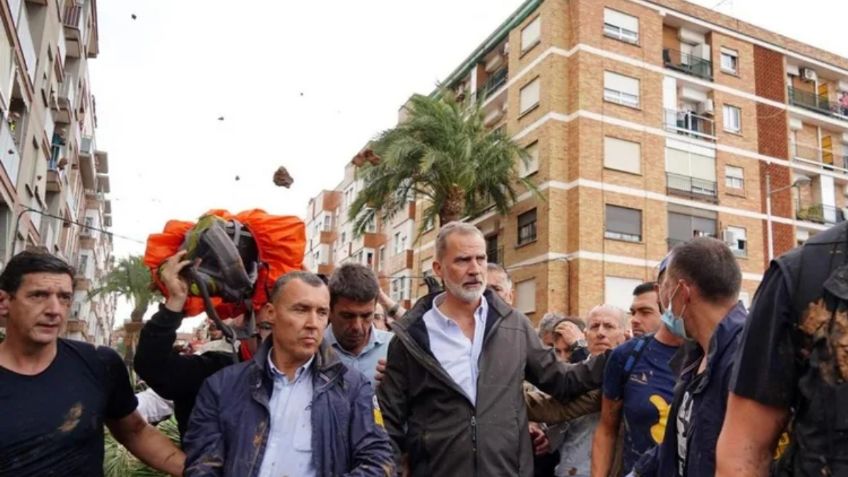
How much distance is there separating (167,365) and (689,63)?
28.8 m

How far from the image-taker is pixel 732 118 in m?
28.7

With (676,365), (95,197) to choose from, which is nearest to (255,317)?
(676,365)

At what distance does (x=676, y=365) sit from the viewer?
3.12 meters

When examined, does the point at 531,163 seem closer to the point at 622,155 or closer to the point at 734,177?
the point at 622,155

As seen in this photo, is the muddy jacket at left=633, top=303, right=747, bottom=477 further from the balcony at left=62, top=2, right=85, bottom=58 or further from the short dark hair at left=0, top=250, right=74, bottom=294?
the balcony at left=62, top=2, right=85, bottom=58

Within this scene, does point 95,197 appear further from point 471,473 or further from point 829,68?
point 471,473

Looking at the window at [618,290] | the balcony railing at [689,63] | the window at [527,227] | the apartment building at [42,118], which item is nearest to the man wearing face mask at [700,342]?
the apartment building at [42,118]

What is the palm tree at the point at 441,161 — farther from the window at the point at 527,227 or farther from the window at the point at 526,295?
the window at the point at 526,295

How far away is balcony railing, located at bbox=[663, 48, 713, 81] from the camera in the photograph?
2795cm

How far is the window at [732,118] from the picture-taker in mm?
28531

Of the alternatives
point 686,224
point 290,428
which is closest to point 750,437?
point 290,428

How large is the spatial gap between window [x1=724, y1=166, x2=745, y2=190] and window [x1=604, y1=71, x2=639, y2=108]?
16.4ft

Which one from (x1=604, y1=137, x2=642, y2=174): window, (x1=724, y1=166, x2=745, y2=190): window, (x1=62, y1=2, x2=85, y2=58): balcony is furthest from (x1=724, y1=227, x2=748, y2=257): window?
(x1=62, y1=2, x2=85, y2=58): balcony

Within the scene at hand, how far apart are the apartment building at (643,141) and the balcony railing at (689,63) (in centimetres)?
6
